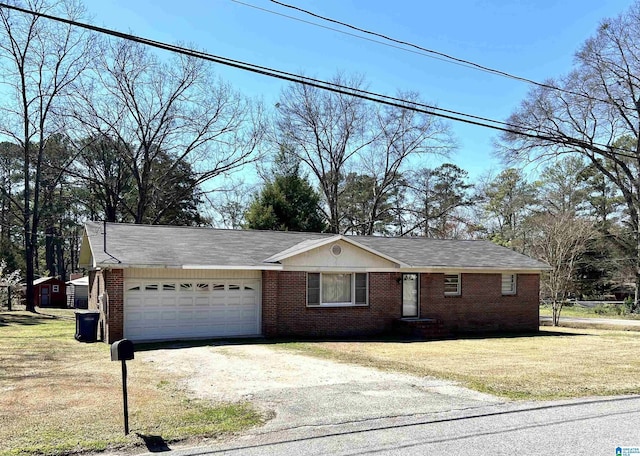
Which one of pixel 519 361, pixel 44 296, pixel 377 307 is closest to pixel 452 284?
pixel 377 307

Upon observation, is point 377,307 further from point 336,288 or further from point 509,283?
point 509,283

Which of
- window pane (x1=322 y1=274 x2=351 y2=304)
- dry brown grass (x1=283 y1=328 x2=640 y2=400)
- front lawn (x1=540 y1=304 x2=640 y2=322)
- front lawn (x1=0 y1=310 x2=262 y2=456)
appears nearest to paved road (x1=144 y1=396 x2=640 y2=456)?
front lawn (x1=0 y1=310 x2=262 y2=456)

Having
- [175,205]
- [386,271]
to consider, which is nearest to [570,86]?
[386,271]

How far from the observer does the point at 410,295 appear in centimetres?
2067

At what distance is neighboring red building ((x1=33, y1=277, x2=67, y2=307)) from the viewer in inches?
1682

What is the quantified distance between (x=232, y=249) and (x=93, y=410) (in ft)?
37.3

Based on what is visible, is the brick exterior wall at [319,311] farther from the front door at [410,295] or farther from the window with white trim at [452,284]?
the window with white trim at [452,284]

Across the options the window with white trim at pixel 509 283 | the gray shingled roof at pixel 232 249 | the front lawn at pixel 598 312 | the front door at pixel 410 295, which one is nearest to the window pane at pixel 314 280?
the gray shingled roof at pixel 232 249

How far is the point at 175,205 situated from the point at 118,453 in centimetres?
3774

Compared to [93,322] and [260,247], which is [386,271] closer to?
[260,247]

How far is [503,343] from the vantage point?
1794cm

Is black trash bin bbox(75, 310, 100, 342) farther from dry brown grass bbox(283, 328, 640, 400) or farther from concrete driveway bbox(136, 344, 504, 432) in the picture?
dry brown grass bbox(283, 328, 640, 400)

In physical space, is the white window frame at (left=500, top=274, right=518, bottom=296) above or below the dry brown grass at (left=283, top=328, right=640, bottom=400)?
above

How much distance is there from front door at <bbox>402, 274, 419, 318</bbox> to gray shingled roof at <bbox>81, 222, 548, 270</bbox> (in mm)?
692
